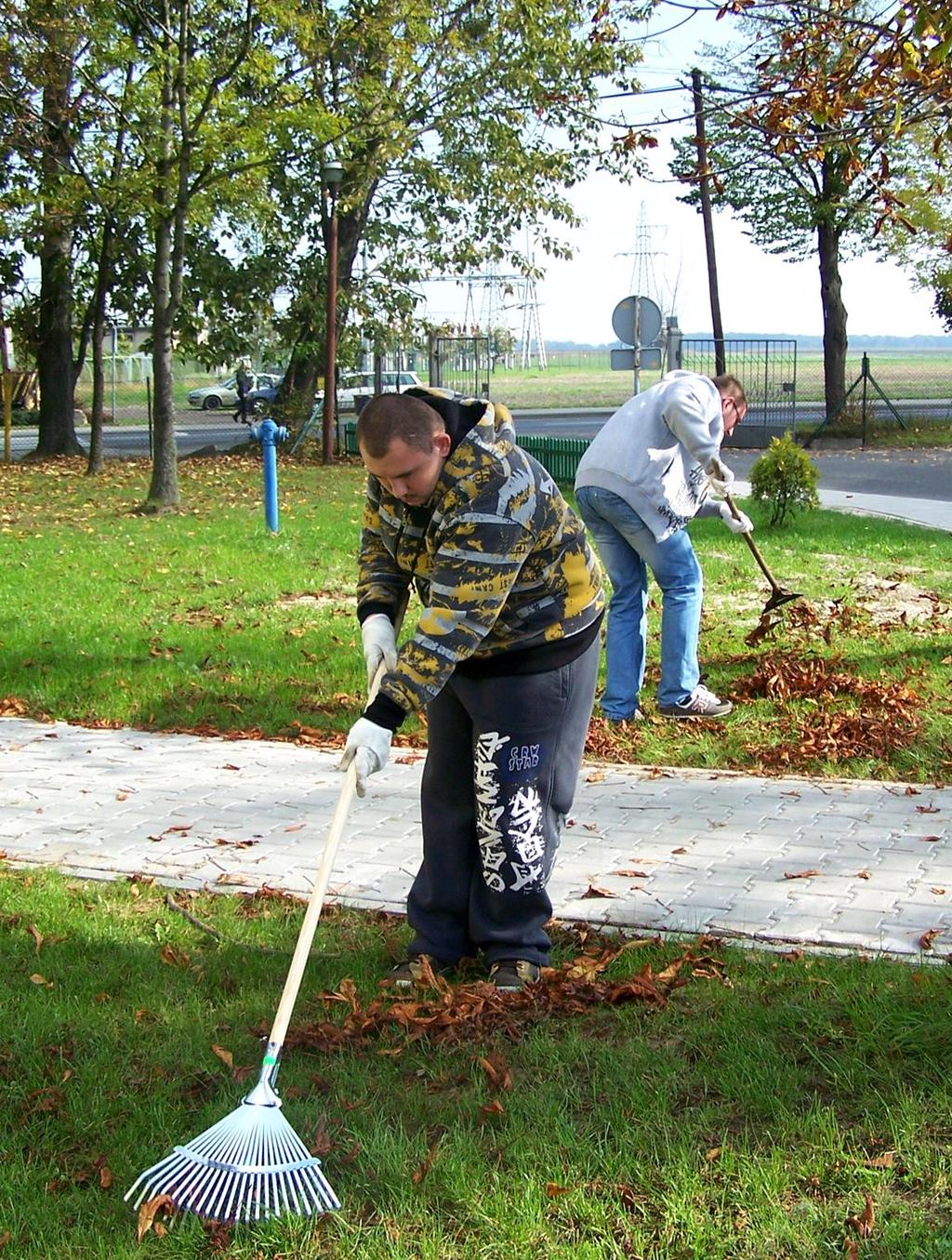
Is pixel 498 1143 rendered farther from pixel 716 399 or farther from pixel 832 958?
pixel 716 399

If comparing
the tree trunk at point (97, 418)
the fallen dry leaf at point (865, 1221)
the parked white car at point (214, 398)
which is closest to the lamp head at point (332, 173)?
the tree trunk at point (97, 418)

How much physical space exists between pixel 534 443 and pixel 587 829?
12.9 m

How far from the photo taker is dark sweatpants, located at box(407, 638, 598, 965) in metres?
3.77

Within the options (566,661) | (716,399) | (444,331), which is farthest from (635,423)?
(444,331)

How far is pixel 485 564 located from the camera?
3477 millimetres

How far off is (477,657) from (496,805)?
41 centimetres

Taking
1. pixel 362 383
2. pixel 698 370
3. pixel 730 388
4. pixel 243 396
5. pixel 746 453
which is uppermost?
pixel 698 370

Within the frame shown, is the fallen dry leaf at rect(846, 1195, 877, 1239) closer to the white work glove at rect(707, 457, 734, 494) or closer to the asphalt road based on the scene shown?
the white work glove at rect(707, 457, 734, 494)

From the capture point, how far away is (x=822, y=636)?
824cm

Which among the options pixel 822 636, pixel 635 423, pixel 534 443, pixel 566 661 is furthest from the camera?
pixel 534 443

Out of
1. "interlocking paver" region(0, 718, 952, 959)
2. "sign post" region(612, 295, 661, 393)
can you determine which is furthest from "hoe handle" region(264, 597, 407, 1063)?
"sign post" region(612, 295, 661, 393)

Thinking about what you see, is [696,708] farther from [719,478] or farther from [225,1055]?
[225,1055]

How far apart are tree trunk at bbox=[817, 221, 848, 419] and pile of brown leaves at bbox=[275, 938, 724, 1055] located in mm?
29133

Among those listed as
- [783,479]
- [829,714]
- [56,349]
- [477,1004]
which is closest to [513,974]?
[477,1004]
